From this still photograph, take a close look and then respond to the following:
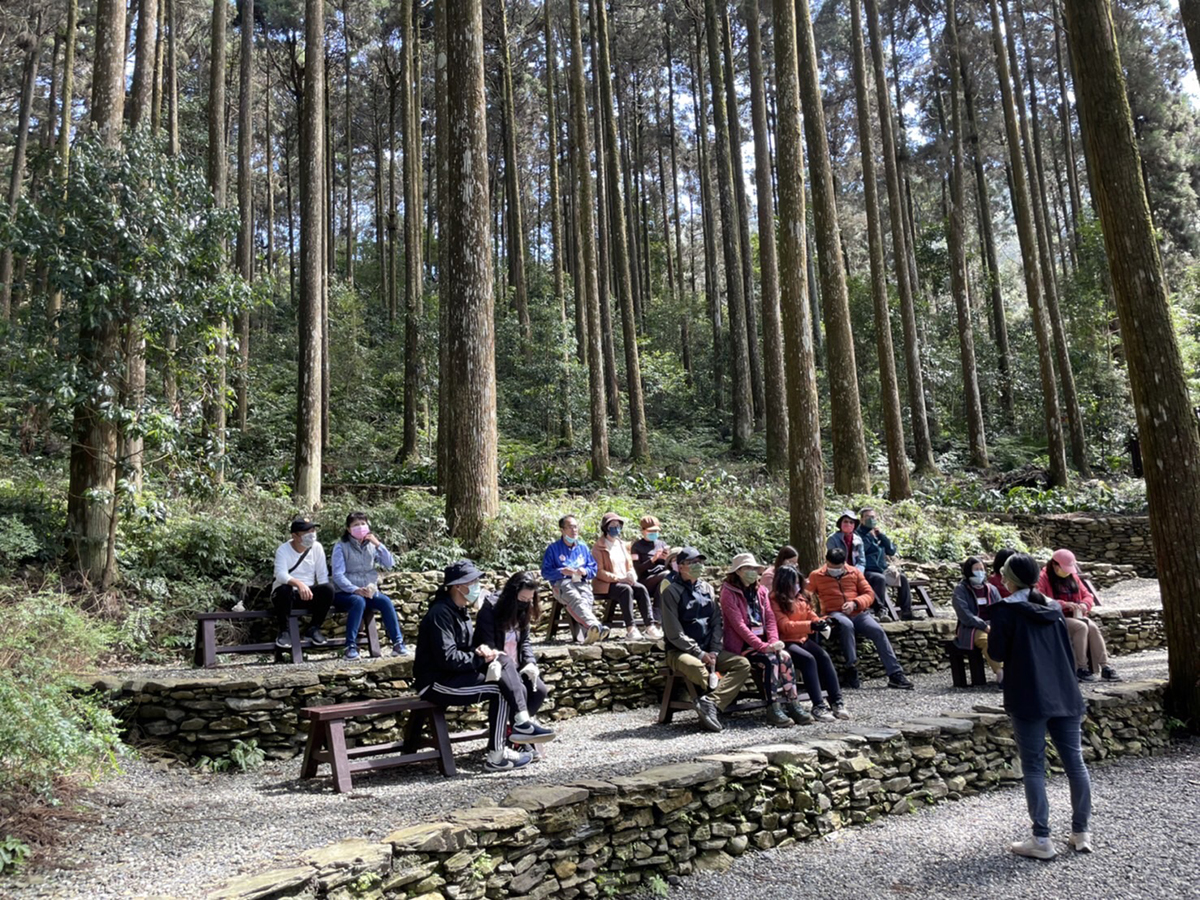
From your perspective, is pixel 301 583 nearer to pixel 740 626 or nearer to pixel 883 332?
pixel 740 626

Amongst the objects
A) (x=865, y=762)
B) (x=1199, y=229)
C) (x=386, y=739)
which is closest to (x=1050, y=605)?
(x=865, y=762)

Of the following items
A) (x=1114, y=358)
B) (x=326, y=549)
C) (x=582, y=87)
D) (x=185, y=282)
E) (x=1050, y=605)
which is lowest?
(x=1050, y=605)

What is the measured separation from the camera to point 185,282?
9.47 m

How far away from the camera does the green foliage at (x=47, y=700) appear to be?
15.1 feet

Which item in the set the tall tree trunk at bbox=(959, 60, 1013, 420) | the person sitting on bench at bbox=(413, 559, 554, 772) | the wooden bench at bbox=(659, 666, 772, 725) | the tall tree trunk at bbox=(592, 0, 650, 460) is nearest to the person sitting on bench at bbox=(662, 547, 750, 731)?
the wooden bench at bbox=(659, 666, 772, 725)

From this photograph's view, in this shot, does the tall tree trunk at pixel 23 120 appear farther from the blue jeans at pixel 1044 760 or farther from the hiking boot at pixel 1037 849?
the hiking boot at pixel 1037 849

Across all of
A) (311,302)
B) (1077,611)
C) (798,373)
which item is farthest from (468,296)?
(1077,611)

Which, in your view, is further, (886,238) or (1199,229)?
(886,238)

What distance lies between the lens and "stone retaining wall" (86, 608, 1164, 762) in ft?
21.8

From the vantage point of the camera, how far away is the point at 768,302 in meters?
15.8

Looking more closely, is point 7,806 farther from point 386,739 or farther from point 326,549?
point 326,549

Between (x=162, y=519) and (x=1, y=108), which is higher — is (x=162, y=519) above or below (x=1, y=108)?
below

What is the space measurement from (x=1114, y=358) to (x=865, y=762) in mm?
24784

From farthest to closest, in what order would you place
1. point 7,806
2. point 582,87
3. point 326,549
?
point 582,87
point 326,549
point 7,806
